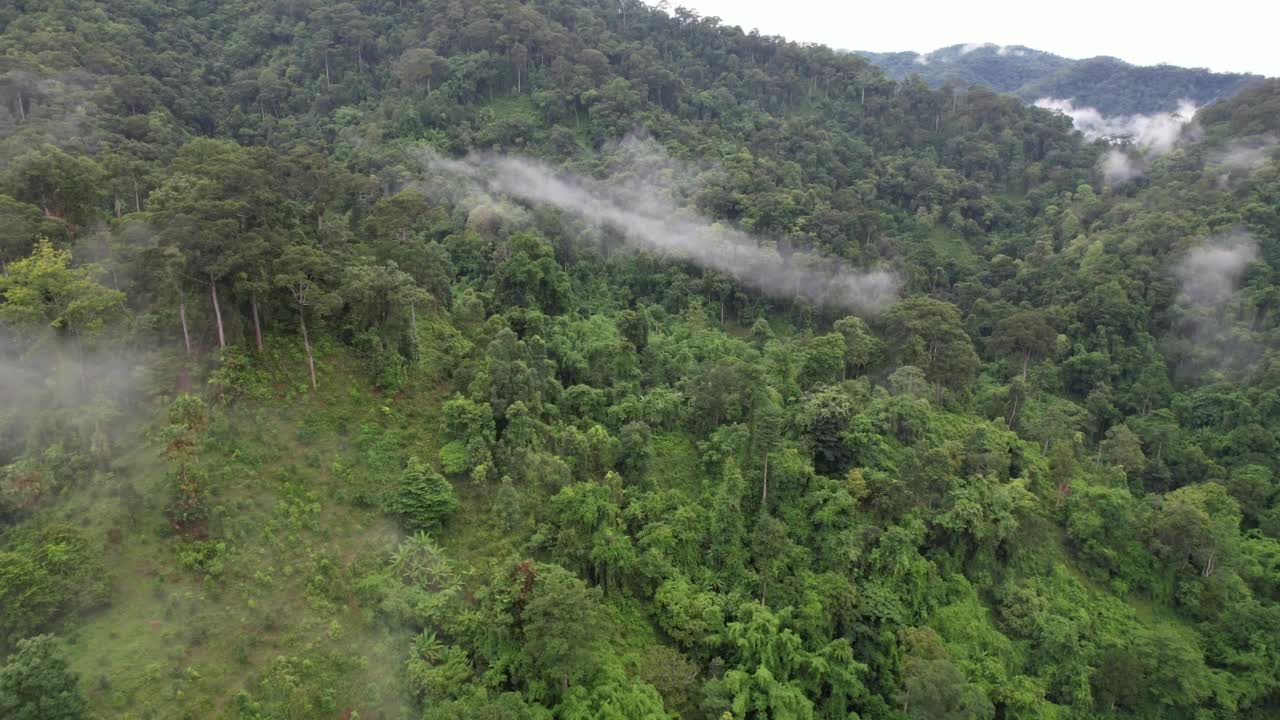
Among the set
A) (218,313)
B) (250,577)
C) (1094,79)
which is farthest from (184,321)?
(1094,79)

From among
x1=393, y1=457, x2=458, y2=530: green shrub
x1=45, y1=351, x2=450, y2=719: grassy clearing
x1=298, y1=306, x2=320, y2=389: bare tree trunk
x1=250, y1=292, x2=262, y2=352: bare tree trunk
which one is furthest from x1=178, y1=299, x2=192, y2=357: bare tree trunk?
x1=393, y1=457, x2=458, y2=530: green shrub

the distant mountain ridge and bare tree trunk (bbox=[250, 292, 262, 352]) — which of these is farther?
the distant mountain ridge

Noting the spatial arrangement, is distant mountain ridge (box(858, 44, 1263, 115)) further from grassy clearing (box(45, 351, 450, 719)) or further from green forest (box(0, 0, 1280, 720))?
grassy clearing (box(45, 351, 450, 719))

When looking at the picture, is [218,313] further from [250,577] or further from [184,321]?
[250,577]

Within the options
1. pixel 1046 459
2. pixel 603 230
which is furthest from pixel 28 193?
pixel 1046 459

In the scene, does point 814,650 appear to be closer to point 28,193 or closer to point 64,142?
point 28,193

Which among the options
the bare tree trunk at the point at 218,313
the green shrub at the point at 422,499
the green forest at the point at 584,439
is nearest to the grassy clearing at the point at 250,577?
the green forest at the point at 584,439
